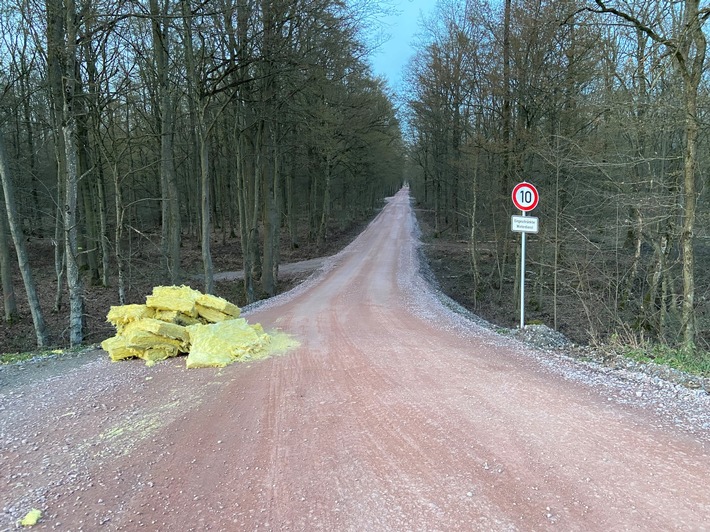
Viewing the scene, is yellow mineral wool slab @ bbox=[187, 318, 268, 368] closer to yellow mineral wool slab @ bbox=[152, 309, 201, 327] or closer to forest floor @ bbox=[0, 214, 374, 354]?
yellow mineral wool slab @ bbox=[152, 309, 201, 327]

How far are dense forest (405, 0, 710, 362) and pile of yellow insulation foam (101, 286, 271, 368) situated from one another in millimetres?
6112

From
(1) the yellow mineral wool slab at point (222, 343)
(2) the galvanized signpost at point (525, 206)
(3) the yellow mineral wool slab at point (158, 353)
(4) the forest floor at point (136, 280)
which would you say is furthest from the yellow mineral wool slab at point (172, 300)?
(2) the galvanized signpost at point (525, 206)

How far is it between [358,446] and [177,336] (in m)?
4.03

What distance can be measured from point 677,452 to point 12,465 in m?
5.30

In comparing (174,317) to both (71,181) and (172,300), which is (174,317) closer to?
(172,300)

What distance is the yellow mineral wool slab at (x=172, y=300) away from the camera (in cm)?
712

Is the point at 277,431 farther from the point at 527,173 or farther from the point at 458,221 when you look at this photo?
the point at 458,221

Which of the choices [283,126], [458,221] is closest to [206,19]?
[283,126]

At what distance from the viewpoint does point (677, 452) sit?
11.1 feet

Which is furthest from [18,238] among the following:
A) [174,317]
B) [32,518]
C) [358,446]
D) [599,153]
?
[599,153]

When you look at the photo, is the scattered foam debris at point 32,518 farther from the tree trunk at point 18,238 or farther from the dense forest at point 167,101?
the tree trunk at point 18,238

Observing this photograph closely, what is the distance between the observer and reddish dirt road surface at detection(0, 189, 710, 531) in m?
2.83

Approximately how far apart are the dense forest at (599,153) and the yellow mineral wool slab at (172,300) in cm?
711

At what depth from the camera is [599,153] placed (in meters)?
12.2
